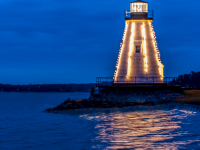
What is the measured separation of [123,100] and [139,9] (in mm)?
10244

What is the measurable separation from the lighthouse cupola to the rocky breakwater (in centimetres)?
802

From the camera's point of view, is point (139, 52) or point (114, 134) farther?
point (139, 52)

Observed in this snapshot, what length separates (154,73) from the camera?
3050cm

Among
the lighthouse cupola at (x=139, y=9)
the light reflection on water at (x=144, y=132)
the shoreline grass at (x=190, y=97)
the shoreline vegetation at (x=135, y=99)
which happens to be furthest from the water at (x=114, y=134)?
the lighthouse cupola at (x=139, y=9)

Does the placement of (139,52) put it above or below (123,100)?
above

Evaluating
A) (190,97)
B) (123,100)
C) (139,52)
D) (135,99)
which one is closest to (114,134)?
(123,100)

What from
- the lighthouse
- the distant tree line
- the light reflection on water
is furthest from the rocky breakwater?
the distant tree line

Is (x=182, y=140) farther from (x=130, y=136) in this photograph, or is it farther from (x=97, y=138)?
(x=97, y=138)

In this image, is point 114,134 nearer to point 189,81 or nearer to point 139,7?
point 139,7

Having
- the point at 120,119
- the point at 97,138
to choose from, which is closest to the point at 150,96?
the point at 120,119

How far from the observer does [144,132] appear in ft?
46.0

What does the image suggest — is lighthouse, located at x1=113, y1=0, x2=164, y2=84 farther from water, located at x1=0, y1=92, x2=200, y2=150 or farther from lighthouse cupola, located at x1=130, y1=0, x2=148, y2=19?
water, located at x1=0, y1=92, x2=200, y2=150

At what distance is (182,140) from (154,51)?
1938 cm

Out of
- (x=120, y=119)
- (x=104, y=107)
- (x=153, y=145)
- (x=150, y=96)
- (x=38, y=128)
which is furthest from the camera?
(x=150, y=96)
